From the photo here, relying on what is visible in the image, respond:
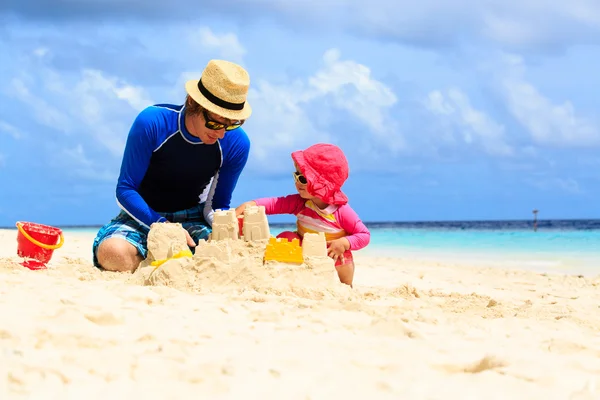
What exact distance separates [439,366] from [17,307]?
1.58 metres

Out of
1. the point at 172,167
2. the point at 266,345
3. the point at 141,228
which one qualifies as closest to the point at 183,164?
the point at 172,167

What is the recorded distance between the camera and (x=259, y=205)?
4.16 metres

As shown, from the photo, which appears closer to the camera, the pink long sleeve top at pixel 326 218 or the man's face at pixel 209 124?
the man's face at pixel 209 124

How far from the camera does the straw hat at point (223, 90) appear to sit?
3.87 m

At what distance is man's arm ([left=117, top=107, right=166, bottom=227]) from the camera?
4195 millimetres

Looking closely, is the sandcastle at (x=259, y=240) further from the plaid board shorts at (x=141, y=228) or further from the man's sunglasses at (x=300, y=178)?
the plaid board shorts at (x=141, y=228)

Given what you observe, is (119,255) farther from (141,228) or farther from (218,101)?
(218,101)

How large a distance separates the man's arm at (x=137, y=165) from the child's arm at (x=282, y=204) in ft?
2.31

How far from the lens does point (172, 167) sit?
4.41m

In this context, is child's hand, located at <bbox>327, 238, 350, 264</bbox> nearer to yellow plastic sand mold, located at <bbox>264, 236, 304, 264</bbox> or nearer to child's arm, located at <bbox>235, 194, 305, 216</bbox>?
child's arm, located at <bbox>235, 194, 305, 216</bbox>

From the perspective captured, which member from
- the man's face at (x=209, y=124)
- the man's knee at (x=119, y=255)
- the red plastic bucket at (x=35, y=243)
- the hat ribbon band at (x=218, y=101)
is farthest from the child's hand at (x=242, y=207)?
the red plastic bucket at (x=35, y=243)

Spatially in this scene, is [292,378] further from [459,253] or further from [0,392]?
[459,253]

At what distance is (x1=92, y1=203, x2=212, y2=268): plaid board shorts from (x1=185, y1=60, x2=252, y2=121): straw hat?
1.01m

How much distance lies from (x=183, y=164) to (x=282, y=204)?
0.76 meters
